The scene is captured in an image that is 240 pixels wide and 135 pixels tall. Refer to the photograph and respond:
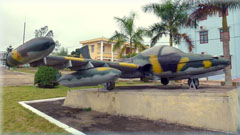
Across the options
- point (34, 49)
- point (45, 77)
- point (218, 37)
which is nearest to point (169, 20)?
point (218, 37)

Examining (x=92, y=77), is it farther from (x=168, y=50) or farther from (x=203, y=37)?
(x=203, y=37)

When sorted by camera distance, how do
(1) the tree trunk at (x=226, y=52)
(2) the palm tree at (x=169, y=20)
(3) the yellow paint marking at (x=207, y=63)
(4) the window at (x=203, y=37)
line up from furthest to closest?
(4) the window at (x=203, y=37) < (2) the palm tree at (x=169, y=20) < (1) the tree trunk at (x=226, y=52) < (3) the yellow paint marking at (x=207, y=63)

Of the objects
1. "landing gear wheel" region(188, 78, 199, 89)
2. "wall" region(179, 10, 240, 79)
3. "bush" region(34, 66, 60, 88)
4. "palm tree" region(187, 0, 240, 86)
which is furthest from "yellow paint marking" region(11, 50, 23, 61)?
"wall" region(179, 10, 240, 79)

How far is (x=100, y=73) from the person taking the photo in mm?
6738

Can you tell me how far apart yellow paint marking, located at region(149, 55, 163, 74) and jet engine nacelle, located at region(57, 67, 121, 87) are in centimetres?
241

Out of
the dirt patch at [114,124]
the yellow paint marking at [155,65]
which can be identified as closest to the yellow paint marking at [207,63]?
the yellow paint marking at [155,65]

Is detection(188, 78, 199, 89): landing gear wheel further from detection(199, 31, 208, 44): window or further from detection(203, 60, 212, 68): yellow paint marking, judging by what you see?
detection(199, 31, 208, 44): window

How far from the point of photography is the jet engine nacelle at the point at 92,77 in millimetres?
6621

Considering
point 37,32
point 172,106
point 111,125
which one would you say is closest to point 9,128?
point 111,125

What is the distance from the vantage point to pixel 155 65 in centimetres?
828

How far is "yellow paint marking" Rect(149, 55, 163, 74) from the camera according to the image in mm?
8156

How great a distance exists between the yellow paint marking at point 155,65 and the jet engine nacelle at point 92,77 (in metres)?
2.41

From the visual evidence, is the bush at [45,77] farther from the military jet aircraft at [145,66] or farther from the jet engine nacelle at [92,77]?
the jet engine nacelle at [92,77]

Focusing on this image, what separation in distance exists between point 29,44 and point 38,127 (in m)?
3.52
